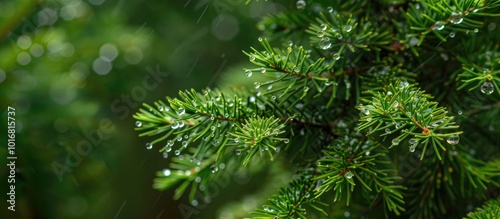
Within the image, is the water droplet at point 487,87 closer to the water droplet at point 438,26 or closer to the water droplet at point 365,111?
the water droplet at point 438,26

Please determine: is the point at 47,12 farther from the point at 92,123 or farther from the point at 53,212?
the point at 53,212

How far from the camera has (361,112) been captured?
3.18ft

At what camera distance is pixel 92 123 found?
209 centimetres

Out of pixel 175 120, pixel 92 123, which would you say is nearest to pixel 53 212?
pixel 92 123

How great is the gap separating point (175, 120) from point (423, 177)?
630 mm

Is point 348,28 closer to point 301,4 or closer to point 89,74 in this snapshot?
point 301,4

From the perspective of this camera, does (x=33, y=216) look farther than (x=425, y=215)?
Yes

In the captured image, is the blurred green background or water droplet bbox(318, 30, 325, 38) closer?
water droplet bbox(318, 30, 325, 38)

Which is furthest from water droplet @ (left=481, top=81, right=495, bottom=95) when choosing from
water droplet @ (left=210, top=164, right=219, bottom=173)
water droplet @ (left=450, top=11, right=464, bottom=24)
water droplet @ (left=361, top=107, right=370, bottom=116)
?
water droplet @ (left=210, top=164, right=219, bottom=173)

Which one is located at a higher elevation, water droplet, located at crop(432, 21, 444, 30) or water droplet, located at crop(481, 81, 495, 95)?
water droplet, located at crop(432, 21, 444, 30)

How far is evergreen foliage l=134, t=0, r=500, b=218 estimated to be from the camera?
0.99m

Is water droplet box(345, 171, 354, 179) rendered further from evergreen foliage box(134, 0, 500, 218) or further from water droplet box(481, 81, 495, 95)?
water droplet box(481, 81, 495, 95)

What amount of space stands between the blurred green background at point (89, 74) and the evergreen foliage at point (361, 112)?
460 mm

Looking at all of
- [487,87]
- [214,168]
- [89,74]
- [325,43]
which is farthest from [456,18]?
[89,74]
